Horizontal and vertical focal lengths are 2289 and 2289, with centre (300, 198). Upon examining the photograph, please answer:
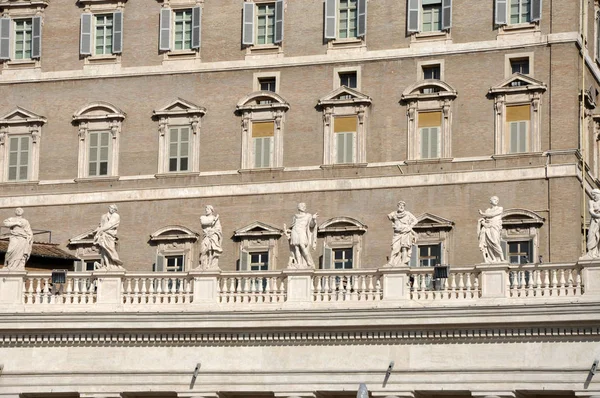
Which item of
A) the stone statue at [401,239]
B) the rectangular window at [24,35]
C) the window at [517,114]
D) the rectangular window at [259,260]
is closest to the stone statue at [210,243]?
the stone statue at [401,239]

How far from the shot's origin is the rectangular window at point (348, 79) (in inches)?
3217

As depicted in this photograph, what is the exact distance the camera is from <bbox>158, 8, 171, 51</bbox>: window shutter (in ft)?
275

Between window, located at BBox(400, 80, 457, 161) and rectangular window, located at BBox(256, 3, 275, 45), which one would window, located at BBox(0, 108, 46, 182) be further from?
window, located at BBox(400, 80, 457, 161)

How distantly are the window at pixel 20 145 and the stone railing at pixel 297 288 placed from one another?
1549 cm

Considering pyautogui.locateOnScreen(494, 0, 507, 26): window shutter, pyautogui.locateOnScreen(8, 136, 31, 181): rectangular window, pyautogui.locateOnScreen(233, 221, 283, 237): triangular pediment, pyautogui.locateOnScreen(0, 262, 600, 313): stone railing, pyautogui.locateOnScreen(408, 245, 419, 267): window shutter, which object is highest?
pyautogui.locateOnScreen(494, 0, 507, 26): window shutter

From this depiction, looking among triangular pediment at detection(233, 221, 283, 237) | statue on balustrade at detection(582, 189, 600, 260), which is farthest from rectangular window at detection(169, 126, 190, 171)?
statue on balustrade at detection(582, 189, 600, 260)

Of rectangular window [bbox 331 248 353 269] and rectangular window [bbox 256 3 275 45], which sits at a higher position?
rectangular window [bbox 256 3 275 45]

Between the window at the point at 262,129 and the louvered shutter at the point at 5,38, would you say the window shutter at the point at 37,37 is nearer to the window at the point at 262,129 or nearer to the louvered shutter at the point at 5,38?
the louvered shutter at the point at 5,38

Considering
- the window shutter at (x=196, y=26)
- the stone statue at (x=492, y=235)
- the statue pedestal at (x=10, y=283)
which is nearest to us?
the stone statue at (x=492, y=235)

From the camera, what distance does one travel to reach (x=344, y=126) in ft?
267

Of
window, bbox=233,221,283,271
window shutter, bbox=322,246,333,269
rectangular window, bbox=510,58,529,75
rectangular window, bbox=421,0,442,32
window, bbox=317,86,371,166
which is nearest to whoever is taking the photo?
rectangular window, bbox=510,58,529,75

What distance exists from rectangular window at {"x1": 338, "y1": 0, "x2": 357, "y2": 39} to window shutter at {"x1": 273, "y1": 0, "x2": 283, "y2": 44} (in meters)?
2.18

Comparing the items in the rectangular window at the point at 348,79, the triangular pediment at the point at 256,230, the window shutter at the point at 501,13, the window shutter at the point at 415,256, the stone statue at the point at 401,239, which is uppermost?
the window shutter at the point at 501,13

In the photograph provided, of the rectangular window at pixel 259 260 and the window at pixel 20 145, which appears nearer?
the rectangular window at pixel 259 260
